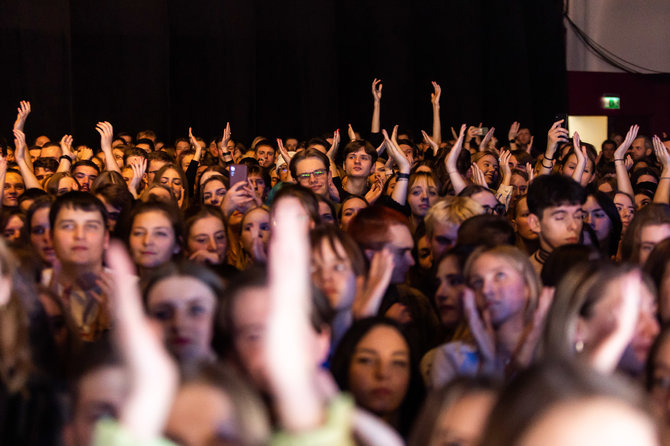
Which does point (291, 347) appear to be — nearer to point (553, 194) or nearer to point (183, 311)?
point (183, 311)

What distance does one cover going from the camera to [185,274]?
103 inches

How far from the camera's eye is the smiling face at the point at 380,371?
254cm

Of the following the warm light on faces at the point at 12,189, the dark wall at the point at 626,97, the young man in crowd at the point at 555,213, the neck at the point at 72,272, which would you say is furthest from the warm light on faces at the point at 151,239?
the dark wall at the point at 626,97

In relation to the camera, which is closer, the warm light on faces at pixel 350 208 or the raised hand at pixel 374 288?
the raised hand at pixel 374 288

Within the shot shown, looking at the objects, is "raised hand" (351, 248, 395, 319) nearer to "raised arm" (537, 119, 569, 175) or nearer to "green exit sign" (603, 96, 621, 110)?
"raised arm" (537, 119, 569, 175)

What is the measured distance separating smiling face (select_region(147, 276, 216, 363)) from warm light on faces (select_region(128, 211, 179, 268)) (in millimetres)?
1257

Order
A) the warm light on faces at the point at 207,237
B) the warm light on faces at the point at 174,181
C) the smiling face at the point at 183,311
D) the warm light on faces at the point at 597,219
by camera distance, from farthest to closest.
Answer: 1. the warm light on faces at the point at 174,181
2. the warm light on faces at the point at 597,219
3. the warm light on faces at the point at 207,237
4. the smiling face at the point at 183,311

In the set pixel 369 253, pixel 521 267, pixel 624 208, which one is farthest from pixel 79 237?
pixel 624 208

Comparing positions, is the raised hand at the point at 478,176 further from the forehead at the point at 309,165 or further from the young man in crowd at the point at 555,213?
the young man in crowd at the point at 555,213

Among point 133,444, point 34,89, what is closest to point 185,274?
point 133,444

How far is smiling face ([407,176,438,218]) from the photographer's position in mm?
5438

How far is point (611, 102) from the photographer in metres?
17.0

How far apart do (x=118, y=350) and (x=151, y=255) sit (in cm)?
197

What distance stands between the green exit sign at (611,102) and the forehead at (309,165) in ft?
40.8
